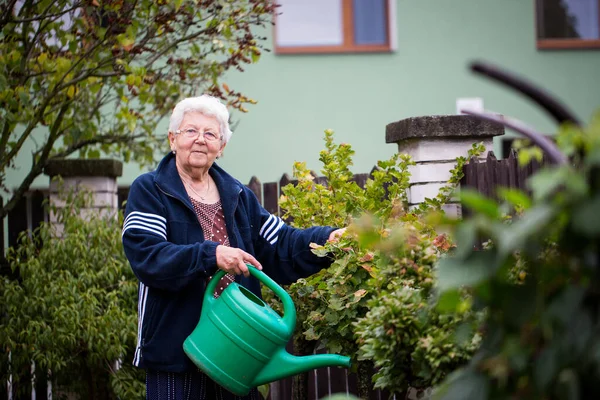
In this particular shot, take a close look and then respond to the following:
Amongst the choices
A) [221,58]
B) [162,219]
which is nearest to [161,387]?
[162,219]

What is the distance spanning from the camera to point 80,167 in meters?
5.03

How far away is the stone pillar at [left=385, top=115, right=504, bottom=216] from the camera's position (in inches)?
151

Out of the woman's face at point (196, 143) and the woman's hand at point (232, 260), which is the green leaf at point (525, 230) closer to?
the woman's hand at point (232, 260)

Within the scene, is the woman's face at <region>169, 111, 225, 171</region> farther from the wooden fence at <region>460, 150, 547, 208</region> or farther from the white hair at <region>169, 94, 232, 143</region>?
the wooden fence at <region>460, 150, 547, 208</region>

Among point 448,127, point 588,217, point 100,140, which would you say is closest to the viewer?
point 588,217

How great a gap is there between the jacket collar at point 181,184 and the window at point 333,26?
4502 millimetres

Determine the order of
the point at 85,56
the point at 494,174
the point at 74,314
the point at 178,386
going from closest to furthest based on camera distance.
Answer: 1. the point at 178,386
2. the point at 494,174
3. the point at 74,314
4. the point at 85,56

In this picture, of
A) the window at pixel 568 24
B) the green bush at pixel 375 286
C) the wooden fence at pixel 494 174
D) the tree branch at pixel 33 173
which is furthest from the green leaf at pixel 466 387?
the window at pixel 568 24

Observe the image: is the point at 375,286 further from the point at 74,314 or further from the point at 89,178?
the point at 89,178

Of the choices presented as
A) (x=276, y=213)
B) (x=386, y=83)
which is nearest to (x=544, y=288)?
(x=276, y=213)

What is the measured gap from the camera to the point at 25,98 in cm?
420

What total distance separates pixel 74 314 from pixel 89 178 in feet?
3.77

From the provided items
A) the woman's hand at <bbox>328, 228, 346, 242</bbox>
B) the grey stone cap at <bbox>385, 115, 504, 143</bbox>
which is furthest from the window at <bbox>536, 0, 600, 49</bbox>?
the woman's hand at <bbox>328, 228, 346, 242</bbox>

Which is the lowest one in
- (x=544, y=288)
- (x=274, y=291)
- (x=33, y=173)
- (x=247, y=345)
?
(x=247, y=345)
